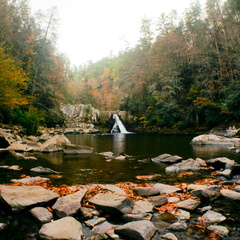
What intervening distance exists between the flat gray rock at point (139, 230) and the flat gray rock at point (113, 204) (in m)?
0.63

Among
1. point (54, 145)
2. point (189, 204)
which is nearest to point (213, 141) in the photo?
point (54, 145)

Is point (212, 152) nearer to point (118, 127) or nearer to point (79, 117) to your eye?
point (118, 127)

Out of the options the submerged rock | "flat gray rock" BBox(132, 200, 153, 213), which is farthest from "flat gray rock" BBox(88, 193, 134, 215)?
the submerged rock

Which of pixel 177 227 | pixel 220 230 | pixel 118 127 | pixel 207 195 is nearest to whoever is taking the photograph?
pixel 220 230

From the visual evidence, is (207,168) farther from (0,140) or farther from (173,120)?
(173,120)

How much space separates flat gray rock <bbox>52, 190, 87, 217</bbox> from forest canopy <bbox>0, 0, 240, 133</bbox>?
16.1m

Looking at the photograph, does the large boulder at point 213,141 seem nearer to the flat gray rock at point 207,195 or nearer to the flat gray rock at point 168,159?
the flat gray rock at point 168,159

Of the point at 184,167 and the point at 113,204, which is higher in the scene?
the point at 113,204

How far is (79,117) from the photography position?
152ft

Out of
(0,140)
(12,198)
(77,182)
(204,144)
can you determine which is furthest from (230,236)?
(204,144)

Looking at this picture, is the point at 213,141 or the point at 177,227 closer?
the point at 177,227

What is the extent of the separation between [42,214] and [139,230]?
1898 mm

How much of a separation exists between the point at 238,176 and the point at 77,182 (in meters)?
5.64

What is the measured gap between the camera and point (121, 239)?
3.29m
